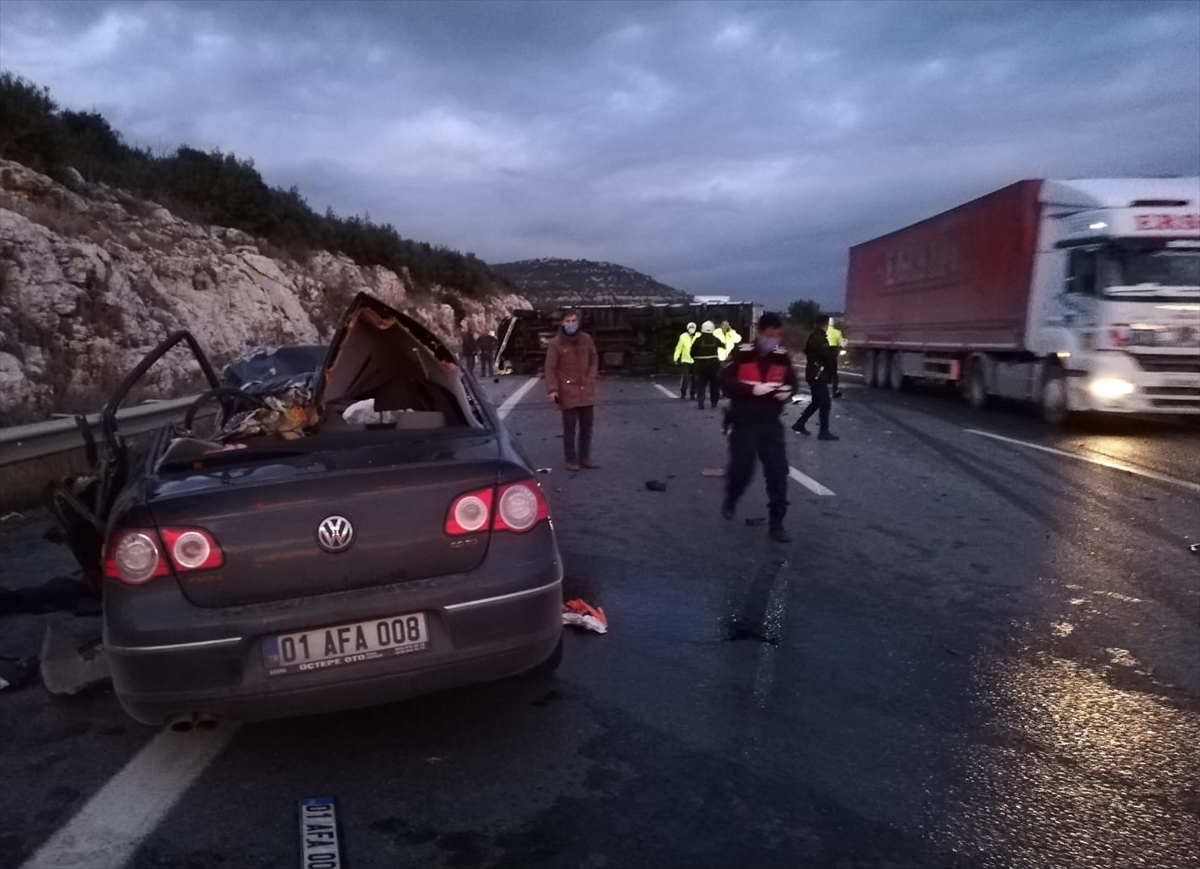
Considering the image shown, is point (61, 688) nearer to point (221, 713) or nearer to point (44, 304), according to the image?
point (221, 713)

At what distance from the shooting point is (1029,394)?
57.7ft

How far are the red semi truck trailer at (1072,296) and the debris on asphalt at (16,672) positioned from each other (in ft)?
45.1

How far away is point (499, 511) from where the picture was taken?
4.22 m

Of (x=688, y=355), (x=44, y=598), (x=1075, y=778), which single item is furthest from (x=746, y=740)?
(x=688, y=355)

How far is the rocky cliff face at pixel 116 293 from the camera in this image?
16.8 m

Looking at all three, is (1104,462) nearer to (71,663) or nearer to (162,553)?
(71,663)

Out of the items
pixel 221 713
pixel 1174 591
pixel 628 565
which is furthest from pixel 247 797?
pixel 1174 591

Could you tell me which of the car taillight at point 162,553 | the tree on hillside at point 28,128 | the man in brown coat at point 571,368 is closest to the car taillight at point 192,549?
the car taillight at point 162,553

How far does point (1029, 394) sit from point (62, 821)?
16380 mm

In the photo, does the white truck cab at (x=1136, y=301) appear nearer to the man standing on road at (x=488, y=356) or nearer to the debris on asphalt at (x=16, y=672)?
the debris on asphalt at (x=16, y=672)

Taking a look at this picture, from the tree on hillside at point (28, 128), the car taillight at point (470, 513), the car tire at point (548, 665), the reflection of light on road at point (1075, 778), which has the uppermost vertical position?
the tree on hillside at point (28, 128)

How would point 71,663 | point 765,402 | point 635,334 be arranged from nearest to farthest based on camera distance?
1. point 71,663
2. point 765,402
3. point 635,334

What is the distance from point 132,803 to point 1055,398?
15185 mm

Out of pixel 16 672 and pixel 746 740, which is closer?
pixel 746 740
